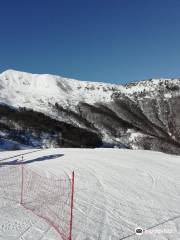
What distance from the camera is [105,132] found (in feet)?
607

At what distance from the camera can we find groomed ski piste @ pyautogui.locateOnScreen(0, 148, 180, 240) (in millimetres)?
11781

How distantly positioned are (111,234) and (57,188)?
23.1ft

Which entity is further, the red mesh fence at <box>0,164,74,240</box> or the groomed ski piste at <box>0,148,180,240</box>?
the red mesh fence at <box>0,164,74,240</box>

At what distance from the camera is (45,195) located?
53.9ft

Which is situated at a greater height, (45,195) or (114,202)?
(45,195)

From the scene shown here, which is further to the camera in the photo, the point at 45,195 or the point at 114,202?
the point at 45,195

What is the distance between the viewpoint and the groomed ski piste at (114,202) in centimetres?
1178

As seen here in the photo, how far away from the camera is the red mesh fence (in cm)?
1269

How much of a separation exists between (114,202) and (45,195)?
2852mm

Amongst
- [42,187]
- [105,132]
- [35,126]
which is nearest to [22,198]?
[42,187]

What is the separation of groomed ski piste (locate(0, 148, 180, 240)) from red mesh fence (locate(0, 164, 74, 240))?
28 centimetres

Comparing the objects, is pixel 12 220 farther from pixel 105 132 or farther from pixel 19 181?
pixel 105 132

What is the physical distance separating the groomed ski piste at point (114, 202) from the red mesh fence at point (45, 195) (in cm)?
28

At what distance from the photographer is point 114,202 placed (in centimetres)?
1599
